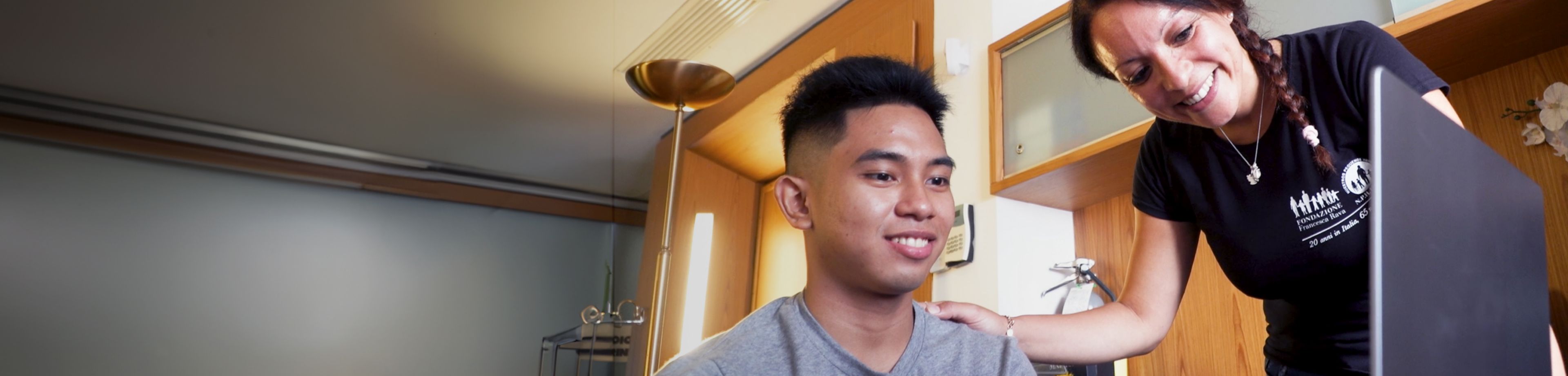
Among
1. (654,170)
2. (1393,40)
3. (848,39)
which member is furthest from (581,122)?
(1393,40)

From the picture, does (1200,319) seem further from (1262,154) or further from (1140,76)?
(1140,76)

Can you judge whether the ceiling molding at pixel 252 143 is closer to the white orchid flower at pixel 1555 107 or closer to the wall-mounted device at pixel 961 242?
the wall-mounted device at pixel 961 242

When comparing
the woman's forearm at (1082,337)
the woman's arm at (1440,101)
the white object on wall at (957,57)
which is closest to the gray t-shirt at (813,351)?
the woman's forearm at (1082,337)

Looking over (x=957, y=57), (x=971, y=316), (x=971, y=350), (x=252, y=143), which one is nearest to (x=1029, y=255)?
(x=957, y=57)

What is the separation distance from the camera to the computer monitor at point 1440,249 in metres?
0.51

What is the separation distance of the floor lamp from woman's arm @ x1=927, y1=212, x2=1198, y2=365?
1.16 m

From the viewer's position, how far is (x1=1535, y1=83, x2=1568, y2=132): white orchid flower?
1.40 m

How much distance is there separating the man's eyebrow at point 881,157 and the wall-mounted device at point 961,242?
124 centimetres

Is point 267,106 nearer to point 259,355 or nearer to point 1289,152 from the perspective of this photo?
point 259,355

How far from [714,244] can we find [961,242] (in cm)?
124

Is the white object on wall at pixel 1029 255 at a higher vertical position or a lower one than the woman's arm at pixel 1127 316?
higher

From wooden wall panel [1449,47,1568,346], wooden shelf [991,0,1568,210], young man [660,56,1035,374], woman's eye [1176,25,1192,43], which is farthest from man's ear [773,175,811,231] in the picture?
wooden wall panel [1449,47,1568,346]

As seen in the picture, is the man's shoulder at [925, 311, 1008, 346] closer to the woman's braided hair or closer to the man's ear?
the man's ear

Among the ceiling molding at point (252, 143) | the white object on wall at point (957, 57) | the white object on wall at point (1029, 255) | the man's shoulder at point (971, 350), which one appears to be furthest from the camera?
the white object on wall at point (957, 57)
